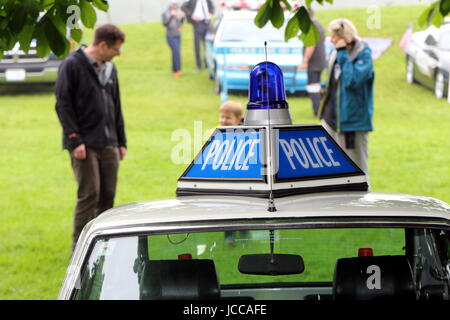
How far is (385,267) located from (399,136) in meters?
13.7

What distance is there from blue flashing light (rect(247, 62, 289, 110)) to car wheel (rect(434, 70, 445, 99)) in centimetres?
1455

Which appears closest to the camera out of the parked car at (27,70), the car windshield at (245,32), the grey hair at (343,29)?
the grey hair at (343,29)

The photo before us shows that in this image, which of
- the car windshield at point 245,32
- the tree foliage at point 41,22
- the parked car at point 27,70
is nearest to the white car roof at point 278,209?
the tree foliage at point 41,22

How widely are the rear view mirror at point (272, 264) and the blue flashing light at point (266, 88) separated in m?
0.76

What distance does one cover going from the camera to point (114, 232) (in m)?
3.18

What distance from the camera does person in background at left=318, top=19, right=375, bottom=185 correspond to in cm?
873

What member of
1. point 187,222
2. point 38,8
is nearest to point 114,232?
point 187,222

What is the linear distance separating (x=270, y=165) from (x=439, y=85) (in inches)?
632

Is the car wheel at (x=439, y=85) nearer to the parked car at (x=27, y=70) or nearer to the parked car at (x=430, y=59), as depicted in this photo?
the parked car at (x=430, y=59)

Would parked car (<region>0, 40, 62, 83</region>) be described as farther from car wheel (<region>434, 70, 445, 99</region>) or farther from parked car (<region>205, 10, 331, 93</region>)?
car wheel (<region>434, 70, 445, 99</region>)

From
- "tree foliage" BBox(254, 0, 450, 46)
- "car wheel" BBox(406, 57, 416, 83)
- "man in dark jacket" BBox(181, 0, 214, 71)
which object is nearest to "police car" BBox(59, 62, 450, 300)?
"tree foliage" BBox(254, 0, 450, 46)

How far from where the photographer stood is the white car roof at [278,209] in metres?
3.14

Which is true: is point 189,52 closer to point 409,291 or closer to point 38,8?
point 38,8
